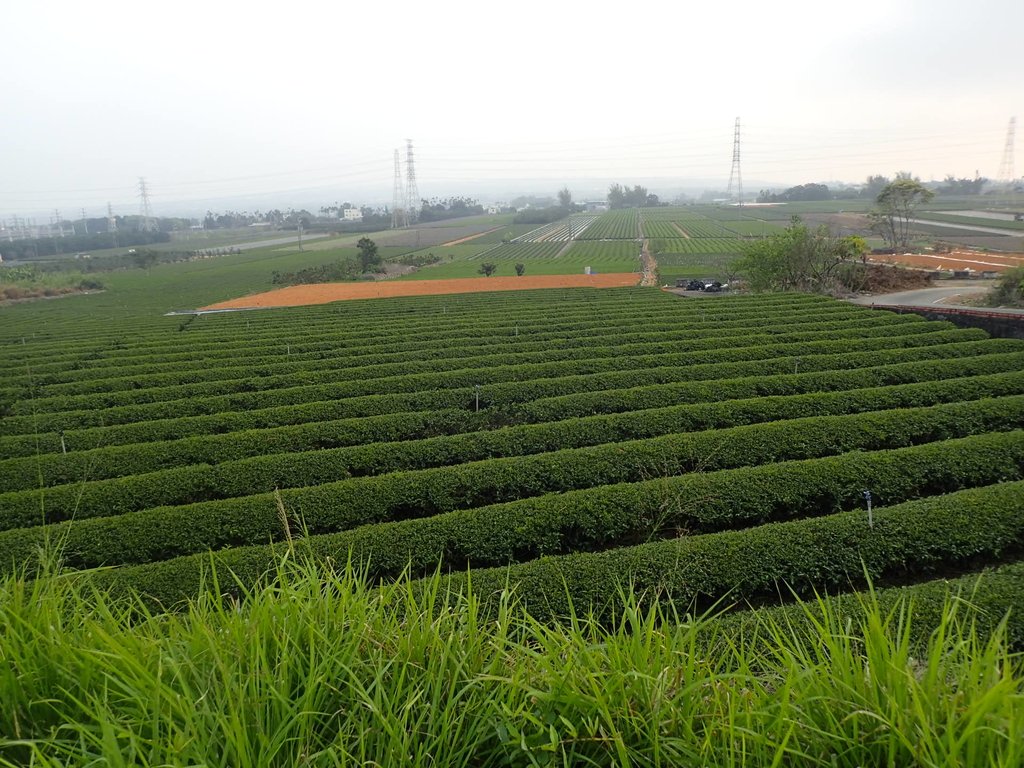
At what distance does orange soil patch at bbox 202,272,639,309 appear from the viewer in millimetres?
44938

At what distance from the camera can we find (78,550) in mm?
8367

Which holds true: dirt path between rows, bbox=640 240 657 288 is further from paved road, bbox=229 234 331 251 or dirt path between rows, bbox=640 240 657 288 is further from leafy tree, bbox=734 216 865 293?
paved road, bbox=229 234 331 251

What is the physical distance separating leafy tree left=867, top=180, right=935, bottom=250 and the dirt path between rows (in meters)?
23.9

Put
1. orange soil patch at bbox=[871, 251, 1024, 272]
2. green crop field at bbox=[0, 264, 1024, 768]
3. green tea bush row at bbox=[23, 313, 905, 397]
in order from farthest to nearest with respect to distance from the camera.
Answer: orange soil patch at bbox=[871, 251, 1024, 272], green tea bush row at bbox=[23, 313, 905, 397], green crop field at bbox=[0, 264, 1024, 768]

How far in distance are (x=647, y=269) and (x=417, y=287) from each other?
865 inches

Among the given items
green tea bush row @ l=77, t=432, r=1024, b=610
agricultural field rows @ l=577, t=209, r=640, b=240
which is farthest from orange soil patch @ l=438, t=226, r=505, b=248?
green tea bush row @ l=77, t=432, r=1024, b=610

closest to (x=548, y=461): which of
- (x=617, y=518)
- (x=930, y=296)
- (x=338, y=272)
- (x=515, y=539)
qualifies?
(x=617, y=518)

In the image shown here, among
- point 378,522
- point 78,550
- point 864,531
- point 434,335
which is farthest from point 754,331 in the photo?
point 78,550

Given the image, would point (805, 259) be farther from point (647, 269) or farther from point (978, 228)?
point (978, 228)

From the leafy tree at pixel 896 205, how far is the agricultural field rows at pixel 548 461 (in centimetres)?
4768

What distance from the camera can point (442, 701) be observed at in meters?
2.49

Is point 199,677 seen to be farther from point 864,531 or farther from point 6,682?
point 864,531

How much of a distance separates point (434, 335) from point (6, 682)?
71.1 feet

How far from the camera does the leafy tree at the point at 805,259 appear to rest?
117ft
